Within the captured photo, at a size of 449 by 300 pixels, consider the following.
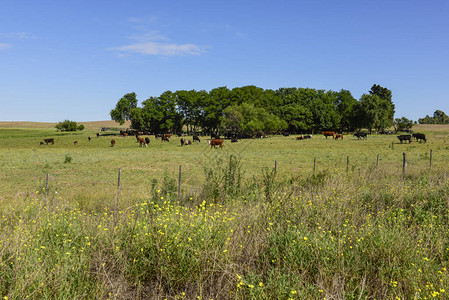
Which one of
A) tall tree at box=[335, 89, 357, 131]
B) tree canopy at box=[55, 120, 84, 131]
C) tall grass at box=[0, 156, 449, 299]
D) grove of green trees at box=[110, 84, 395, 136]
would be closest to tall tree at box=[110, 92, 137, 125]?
grove of green trees at box=[110, 84, 395, 136]

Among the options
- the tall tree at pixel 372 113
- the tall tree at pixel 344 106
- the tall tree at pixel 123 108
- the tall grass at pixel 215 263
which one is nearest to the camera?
the tall grass at pixel 215 263

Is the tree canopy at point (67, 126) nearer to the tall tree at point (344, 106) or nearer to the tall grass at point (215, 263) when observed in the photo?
the tall tree at point (344, 106)

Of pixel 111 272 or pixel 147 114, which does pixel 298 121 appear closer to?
pixel 147 114

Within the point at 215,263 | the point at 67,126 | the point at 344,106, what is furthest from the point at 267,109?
the point at 215,263

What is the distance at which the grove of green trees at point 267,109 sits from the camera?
9175 cm

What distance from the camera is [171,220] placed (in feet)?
23.4

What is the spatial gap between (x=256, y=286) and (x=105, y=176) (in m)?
20.7

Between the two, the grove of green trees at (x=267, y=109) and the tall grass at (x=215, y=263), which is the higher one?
the grove of green trees at (x=267, y=109)

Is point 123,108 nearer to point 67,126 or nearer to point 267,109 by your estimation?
point 67,126

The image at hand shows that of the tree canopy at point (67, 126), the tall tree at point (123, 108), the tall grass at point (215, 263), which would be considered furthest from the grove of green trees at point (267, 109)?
the tall grass at point (215, 263)

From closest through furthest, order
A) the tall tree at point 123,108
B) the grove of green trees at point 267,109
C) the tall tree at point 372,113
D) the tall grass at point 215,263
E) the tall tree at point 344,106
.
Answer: the tall grass at point 215,263, the tall tree at point 372,113, the grove of green trees at point 267,109, the tall tree at point 344,106, the tall tree at point 123,108

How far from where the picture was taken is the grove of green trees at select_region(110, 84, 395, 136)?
9175cm

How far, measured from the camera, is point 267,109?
102 m

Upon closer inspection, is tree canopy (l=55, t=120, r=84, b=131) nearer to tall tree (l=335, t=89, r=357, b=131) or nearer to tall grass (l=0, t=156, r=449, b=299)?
tall tree (l=335, t=89, r=357, b=131)
